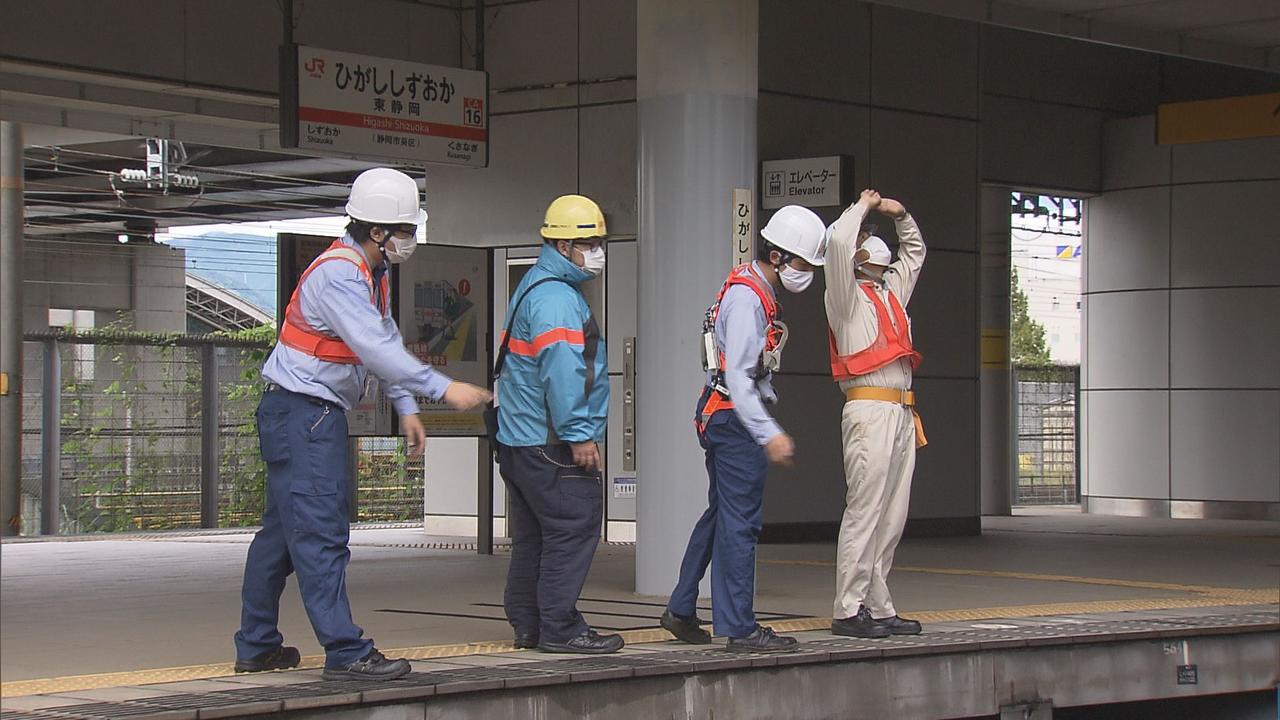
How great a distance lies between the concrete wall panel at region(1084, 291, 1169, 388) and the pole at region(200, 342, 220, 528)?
1027 centimetres

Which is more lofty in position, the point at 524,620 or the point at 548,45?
the point at 548,45

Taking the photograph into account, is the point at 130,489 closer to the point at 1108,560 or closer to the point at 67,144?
the point at 67,144

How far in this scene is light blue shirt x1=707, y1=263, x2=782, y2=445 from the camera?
23.6 ft

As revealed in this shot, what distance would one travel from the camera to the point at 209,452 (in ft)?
66.6

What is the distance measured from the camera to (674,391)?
9742 mm

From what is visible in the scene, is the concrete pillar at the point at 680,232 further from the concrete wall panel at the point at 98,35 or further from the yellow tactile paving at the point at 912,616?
the concrete wall panel at the point at 98,35

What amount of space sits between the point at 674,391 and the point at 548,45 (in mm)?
6488

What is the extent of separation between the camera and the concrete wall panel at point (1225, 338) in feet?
64.4

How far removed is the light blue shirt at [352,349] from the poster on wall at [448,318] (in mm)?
6720

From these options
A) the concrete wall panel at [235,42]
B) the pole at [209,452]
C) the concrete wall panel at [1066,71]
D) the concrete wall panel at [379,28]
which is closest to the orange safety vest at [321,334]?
the concrete wall panel at [235,42]

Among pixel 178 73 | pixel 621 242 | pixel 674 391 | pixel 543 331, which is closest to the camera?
pixel 543 331

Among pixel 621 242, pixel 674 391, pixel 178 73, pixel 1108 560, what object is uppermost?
pixel 178 73

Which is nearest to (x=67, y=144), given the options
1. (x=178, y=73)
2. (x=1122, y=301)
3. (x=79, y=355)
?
(x=79, y=355)

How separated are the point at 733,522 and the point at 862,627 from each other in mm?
838
